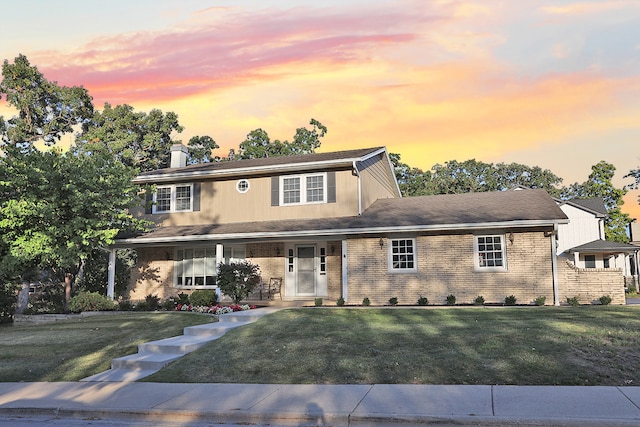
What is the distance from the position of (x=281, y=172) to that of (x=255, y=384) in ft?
42.8

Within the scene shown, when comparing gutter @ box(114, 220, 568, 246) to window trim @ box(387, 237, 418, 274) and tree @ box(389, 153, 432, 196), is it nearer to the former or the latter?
window trim @ box(387, 237, 418, 274)

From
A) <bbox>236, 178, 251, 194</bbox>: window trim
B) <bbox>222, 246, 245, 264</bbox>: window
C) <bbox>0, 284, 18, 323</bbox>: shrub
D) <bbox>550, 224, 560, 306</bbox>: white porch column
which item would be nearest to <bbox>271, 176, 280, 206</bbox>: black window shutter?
<bbox>236, 178, 251, 194</bbox>: window trim

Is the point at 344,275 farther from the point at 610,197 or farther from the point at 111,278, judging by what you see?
the point at 610,197

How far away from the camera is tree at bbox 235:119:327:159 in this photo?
40938 mm

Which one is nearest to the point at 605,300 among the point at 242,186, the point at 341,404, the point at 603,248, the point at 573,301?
the point at 573,301

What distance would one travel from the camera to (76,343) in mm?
13023

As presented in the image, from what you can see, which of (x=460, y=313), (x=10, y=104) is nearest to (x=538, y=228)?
(x=460, y=313)

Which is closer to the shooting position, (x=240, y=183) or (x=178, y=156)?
(x=240, y=183)

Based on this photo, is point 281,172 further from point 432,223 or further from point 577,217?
point 577,217

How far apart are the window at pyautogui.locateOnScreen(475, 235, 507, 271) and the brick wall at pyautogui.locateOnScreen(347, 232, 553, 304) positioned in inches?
7.6

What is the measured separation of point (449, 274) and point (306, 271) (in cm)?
560

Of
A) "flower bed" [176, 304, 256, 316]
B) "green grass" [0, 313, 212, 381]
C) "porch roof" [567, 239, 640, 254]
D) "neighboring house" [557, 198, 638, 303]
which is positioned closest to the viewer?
"green grass" [0, 313, 212, 381]

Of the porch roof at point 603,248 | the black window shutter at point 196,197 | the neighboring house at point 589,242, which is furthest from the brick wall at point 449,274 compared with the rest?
the porch roof at point 603,248

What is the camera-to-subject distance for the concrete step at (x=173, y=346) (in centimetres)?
1112
